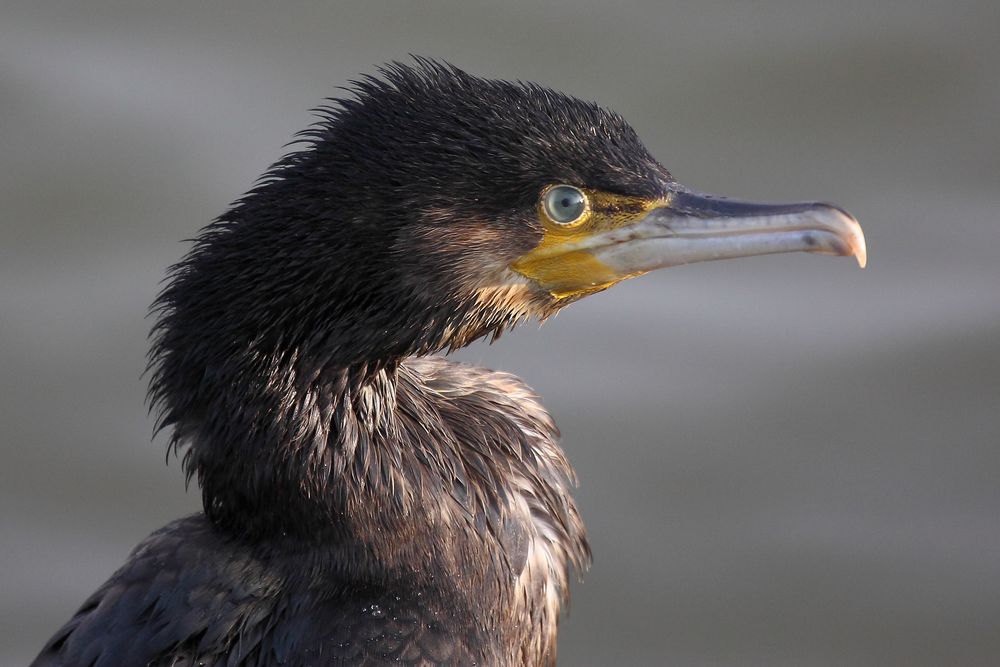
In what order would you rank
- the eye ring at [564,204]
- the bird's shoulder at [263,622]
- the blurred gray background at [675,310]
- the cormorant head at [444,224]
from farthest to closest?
1. the blurred gray background at [675,310]
2. the bird's shoulder at [263,622]
3. the eye ring at [564,204]
4. the cormorant head at [444,224]

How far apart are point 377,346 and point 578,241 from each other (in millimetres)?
523

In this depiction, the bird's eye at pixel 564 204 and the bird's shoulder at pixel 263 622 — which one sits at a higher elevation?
the bird's eye at pixel 564 204

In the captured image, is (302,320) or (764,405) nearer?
(302,320)

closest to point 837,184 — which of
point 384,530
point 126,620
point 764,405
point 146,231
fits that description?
point 764,405

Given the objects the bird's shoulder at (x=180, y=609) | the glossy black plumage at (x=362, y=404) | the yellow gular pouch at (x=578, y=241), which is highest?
the yellow gular pouch at (x=578, y=241)

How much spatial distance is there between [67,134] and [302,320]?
3.19 m

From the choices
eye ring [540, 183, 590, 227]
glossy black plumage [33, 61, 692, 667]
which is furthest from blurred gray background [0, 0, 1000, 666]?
eye ring [540, 183, 590, 227]

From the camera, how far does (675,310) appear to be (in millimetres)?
5938

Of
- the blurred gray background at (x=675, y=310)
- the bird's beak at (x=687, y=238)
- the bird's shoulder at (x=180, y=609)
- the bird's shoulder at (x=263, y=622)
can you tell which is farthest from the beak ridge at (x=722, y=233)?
the blurred gray background at (x=675, y=310)

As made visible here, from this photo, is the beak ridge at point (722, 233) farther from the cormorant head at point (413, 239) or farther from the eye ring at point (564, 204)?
the eye ring at point (564, 204)

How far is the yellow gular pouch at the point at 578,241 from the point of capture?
12.0ft

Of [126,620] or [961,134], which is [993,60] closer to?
[961,134]

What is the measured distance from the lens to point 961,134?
6.43m

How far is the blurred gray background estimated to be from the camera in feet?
18.1
